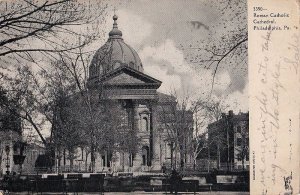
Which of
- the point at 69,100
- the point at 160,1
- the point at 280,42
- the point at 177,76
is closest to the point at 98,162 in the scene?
the point at 69,100

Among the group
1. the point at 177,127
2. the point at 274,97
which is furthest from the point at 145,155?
the point at 274,97

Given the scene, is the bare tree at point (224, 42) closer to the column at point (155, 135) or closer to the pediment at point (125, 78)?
the pediment at point (125, 78)

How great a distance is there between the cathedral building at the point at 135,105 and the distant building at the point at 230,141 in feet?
1.52

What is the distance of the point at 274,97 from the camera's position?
22.3 ft

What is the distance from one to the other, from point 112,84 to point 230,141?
2375 millimetres

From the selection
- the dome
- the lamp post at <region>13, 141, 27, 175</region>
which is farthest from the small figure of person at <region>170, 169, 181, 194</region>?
the lamp post at <region>13, 141, 27, 175</region>

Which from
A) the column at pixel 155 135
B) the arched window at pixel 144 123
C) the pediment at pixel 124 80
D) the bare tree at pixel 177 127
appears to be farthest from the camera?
the arched window at pixel 144 123

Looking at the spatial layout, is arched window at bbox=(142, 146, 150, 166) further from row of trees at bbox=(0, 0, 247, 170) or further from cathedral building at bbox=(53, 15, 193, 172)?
row of trees at bbox=(0, 0, 247, 170)

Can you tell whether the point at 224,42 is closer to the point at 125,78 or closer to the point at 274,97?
the point at 274,97

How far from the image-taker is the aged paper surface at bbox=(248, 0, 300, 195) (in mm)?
6699

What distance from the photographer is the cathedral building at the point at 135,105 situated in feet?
28.3

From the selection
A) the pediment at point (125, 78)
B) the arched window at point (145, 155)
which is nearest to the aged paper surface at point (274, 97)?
the pediment at point (125, 78)

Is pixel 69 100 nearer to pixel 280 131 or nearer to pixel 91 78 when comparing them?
pixel 91 78

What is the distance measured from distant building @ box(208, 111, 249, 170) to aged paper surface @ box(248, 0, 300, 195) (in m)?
0.23
